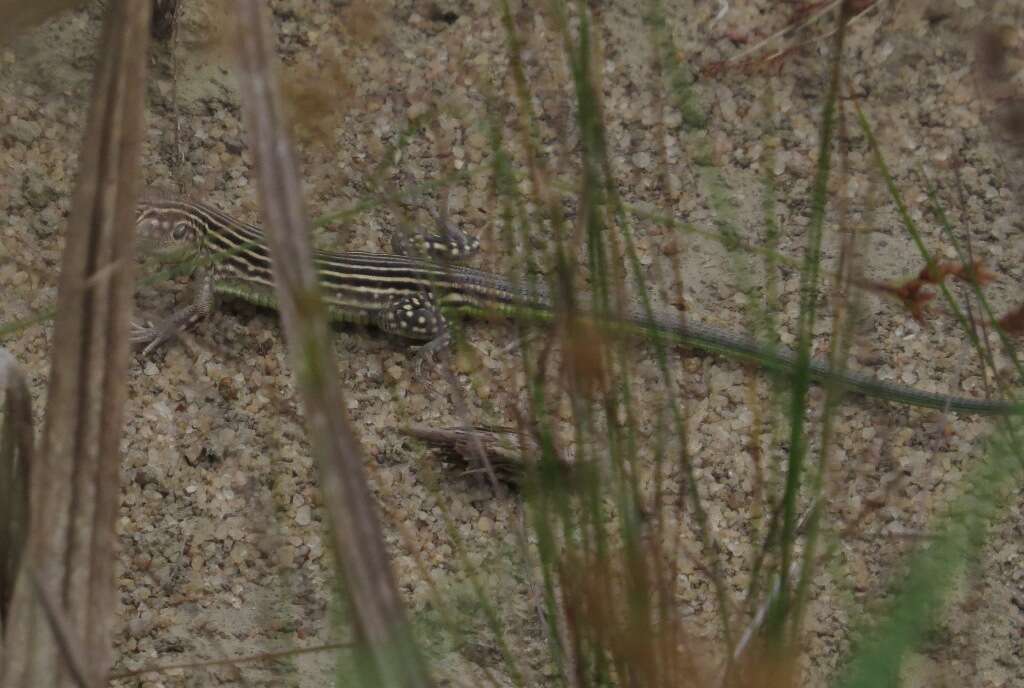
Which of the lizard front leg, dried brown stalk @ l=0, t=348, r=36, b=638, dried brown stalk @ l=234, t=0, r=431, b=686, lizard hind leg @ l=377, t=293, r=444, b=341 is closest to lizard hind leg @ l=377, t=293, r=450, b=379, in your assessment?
lizard hind leg @ l=377, t=293, r=444, b=341

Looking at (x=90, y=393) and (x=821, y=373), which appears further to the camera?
(x=821, y=373)

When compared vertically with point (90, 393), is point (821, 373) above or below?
above

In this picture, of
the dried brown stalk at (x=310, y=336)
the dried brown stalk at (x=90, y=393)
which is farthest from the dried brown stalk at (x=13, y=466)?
the dried brown stalk at (x=310, y=336)

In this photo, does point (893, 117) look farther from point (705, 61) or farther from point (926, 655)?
point (926, 655)

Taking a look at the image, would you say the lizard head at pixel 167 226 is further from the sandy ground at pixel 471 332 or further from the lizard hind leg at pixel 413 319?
the lizard hind leg at pixel 413 319

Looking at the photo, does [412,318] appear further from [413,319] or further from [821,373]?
[821,373]

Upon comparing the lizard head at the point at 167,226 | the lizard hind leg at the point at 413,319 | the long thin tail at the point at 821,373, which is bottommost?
the long thin tail at the point at 821,373

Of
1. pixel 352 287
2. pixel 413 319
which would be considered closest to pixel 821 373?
pixel 413 319
